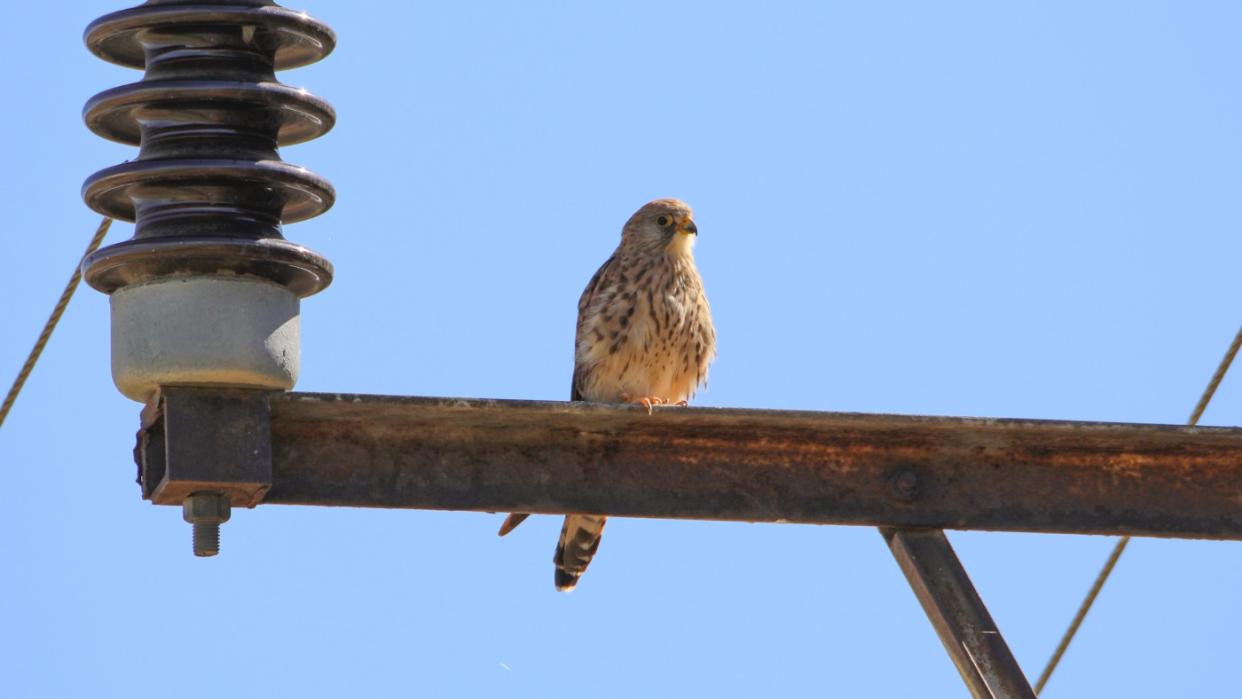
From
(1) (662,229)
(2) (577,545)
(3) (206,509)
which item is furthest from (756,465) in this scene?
(1) (662,229)

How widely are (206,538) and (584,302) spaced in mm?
3738

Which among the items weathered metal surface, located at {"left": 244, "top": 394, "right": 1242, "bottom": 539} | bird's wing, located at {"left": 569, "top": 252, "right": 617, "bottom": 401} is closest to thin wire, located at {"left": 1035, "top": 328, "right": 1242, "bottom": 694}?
weathered metal surface, located at {"left": 244, "top": 394, "right": 1242, "bottom": 539}

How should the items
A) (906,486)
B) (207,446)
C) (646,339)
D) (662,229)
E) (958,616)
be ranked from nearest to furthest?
(207,446) → (958,616) → (906,486) → (646,339) → (662,229)

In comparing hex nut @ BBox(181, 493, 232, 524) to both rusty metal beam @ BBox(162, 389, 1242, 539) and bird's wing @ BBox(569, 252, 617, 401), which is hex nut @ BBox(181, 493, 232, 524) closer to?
rusty metal beam @ BBox(162, 389, 1242, 539)

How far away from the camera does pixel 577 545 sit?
5.82m

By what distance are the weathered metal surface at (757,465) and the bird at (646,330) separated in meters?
2.58

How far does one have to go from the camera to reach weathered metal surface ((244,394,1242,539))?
12.5ft

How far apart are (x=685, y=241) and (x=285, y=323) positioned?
3.63m

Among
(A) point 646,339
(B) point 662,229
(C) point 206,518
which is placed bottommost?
(C) point 206,518

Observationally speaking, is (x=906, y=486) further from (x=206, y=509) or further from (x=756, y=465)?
(x=206, y=509)

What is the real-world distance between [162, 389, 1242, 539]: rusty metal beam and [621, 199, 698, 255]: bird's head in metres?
→ 3.09

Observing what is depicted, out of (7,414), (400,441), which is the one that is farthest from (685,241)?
(400,441)

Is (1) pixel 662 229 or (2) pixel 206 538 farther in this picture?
(1) pixel 662 229

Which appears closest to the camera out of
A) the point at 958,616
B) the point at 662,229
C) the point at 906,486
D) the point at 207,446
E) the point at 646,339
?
the point at 207,446
